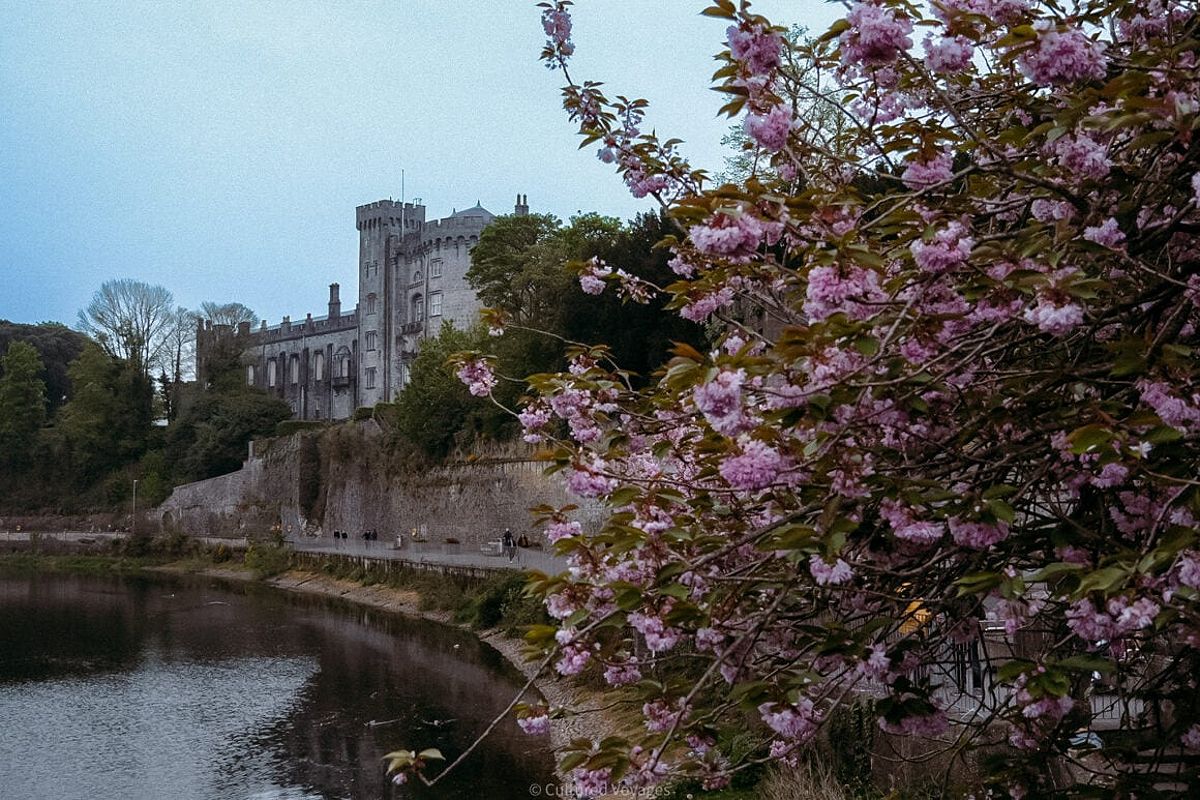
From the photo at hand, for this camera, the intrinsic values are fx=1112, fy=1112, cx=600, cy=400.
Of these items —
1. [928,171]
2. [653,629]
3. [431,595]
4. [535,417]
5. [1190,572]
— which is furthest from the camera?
[431,595]

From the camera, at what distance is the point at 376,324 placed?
4503 cm

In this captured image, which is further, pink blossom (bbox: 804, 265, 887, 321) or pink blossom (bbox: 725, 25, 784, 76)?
pink blossom (bbox: 725, 25, 784, 76)

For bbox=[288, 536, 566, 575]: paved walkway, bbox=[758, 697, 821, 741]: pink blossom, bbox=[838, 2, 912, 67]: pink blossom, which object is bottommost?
bbox=[288, 536, 566, 575]: paved walkway

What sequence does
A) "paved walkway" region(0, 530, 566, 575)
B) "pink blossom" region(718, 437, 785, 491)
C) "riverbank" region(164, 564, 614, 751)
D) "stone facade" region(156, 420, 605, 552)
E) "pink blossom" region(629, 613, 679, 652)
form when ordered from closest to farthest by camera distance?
"pink blossom" region(718, 437, 785, 491), "pink blossom" region(629, 613, 679, 652), "riverbank" region(164, 564, 614, 751), "paved walkway" region(0, 530, 566, 575), "stone facade" region(156, 420, 605, 552)

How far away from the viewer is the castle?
4100 cm

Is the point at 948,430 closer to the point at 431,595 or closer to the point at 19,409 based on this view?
the point at 431,595

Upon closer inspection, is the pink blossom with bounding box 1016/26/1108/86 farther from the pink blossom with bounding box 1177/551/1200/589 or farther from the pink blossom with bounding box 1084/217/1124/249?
the pink blossom with bounding box 1177/551/1200/589

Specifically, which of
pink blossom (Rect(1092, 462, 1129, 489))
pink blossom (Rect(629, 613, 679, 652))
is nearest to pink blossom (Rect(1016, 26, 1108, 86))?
pink blossom (Rect(1092, 462, 1129, 489))

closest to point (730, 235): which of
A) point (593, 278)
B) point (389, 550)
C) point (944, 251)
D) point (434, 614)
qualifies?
point (944, 251)

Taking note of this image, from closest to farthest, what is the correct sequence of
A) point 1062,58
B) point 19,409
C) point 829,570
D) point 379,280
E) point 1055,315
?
point 1055,315 < point 1062,58 < point 829,570 < point 19,409 < point 379,280

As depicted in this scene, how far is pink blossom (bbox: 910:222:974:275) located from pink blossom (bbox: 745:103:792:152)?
0.67 metres

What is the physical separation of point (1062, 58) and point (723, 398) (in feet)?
3.61

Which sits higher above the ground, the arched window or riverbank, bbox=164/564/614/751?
the arched window

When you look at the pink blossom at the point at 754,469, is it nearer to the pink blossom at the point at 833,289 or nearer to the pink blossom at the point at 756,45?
the pink blossom at the point at 833,289
